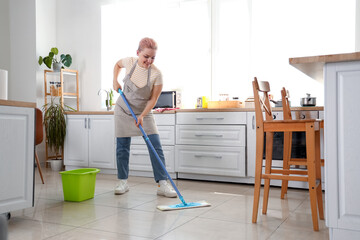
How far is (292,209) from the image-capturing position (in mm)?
2717

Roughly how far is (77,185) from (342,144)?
80.7 inches

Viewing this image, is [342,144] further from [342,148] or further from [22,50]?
[22,50]

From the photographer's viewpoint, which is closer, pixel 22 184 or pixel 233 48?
pixel 22 184

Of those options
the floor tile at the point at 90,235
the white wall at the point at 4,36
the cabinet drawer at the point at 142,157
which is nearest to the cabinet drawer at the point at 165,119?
the cabinet drawer at the point at 142,157

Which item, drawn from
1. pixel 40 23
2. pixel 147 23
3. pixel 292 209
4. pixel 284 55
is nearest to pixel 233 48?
pixel 284 55

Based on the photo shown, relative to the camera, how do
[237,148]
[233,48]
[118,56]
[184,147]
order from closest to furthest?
[237,148] < [184,147] < [233,48] < [118,56]

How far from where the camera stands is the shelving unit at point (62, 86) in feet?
16.4

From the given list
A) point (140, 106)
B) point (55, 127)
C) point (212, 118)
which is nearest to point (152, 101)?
point (140, 106)

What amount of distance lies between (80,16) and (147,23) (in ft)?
3.52

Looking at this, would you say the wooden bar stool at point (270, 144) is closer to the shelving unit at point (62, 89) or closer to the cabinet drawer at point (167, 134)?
the cabinet drawer at point (167, 134)

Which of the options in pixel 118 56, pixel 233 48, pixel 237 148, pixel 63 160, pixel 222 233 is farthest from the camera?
pixel 118 56

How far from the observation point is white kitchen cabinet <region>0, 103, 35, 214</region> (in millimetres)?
2105

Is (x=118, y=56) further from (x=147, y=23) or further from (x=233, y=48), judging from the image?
(x=233, y=48)

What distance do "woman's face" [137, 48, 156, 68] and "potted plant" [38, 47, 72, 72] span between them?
233 cm
